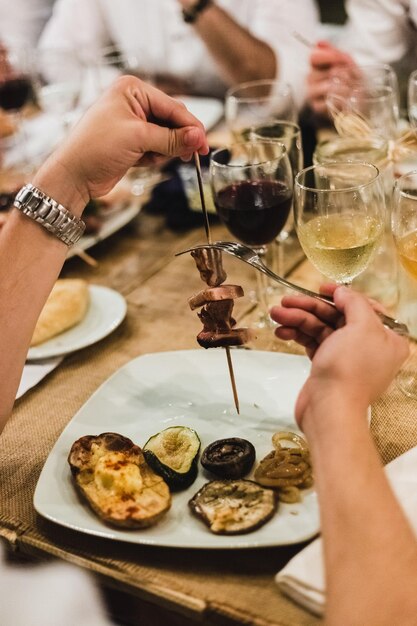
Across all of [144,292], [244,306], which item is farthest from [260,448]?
[144,292]

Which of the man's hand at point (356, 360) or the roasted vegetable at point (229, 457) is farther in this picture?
the roasted vegetable at point (229, 457)

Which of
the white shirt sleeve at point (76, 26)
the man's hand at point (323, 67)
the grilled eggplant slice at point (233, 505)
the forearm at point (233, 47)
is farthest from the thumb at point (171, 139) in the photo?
the white shirt sleeve at point (76, 26)

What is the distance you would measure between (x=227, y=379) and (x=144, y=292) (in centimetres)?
40

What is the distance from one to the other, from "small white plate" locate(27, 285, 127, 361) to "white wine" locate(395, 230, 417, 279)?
1.79 feet

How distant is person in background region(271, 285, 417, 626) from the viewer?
63 cm

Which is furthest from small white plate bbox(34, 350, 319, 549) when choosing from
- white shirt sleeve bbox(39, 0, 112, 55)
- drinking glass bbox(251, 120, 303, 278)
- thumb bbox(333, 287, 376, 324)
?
white shirt sleeve bbox(39, 0, 112, 55)

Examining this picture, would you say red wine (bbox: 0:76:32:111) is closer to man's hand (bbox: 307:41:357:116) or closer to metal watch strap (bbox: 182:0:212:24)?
metal watch strap (bbox: 182:0:212:24)

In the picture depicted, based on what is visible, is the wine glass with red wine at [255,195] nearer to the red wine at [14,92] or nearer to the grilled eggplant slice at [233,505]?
the grilled eggplant slice at [233,505]

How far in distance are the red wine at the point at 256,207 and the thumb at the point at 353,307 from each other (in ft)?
1.39

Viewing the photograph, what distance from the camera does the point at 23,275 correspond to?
3.37 feet

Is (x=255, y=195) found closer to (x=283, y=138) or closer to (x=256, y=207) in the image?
(x=256, y=207)

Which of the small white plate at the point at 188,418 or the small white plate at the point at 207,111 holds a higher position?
the small white plate at the point at 188,418

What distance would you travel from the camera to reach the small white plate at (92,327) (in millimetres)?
1245

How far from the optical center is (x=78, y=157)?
3.50 feet
